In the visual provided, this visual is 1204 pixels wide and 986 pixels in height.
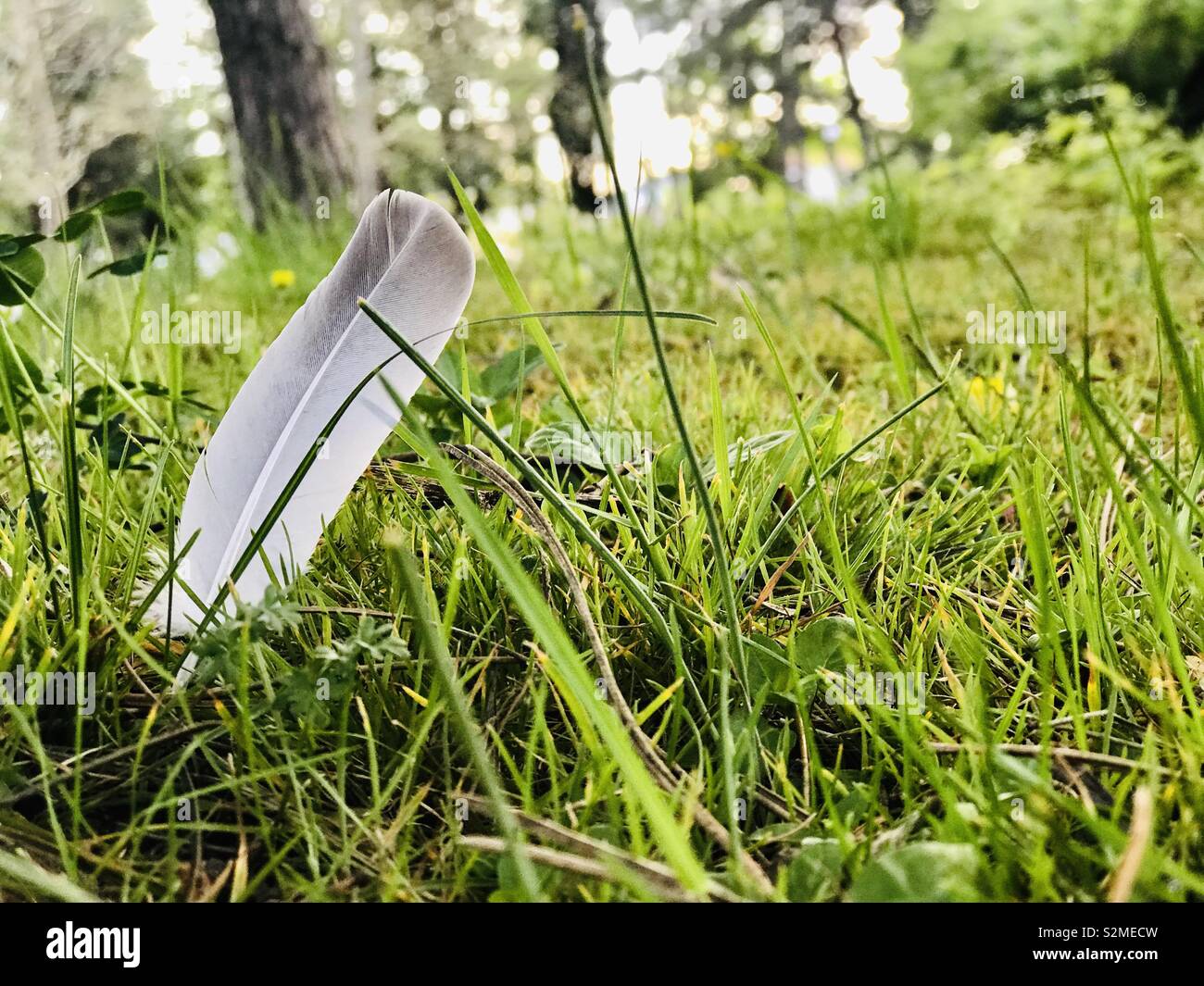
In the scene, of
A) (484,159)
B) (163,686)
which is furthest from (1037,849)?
(484,159)

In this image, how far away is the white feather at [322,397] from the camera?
33.8 inches

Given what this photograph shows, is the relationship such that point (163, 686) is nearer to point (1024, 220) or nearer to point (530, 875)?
point (530, 875)

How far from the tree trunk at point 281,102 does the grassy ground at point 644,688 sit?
10.2 feet

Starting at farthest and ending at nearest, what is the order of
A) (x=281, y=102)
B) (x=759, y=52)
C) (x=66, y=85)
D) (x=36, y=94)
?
(x=759, y=52)
(x=66, y=85)
(x=36, y=94)
(x=281, y=102)

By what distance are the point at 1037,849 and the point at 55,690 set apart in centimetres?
85

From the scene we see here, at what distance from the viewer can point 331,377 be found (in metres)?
0.91

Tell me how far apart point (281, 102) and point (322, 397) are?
12.3 feet

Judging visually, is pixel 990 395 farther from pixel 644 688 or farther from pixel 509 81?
pixel 509 81

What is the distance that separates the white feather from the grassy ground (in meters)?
0.06

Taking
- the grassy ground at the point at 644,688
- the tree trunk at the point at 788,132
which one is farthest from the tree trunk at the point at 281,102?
the tree trunk at the point at 788,132

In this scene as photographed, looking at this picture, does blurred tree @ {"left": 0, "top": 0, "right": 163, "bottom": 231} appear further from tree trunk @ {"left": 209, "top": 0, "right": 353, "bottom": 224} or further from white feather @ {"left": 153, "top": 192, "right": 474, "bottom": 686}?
white feather @ {"left": 153, "top": 192, "right": 474, "bottom": 686}

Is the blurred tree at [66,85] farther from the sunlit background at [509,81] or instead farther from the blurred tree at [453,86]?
the blurred tree at [453,86]

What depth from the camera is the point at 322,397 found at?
910mm

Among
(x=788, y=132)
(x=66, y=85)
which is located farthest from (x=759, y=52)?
(x=66, y=85)
